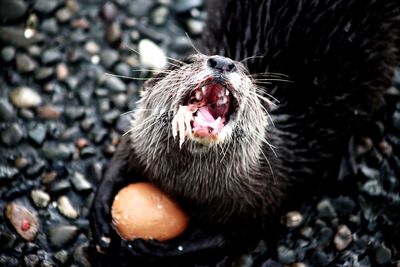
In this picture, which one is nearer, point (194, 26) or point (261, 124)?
point (261, 124)

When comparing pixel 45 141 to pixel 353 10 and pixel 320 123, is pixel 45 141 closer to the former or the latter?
pixel 320 123

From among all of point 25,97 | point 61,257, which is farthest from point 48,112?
point 61,257

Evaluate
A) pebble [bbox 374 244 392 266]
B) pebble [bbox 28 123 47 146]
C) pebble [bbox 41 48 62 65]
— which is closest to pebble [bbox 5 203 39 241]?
pebble [bbox 28 123 47 146]

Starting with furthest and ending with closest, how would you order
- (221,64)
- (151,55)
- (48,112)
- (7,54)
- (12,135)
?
(151,55)
(7,54)
(48,112)
(12,135)
(221,64)

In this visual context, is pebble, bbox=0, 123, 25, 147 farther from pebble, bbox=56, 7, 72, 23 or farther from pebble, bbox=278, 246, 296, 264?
pebble, bbox=278, 246, 296, 264

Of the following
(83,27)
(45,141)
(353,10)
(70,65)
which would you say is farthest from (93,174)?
(353,10)

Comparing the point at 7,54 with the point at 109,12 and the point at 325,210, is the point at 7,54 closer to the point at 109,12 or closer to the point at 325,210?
the point at 109,12
